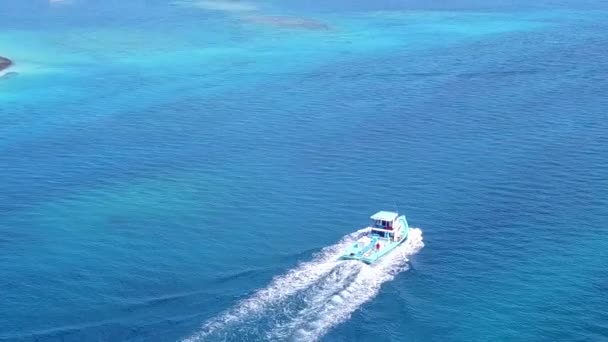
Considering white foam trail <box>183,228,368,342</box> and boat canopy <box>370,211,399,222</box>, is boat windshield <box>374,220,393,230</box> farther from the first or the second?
white foam trail <box>183,228,368,342</box>

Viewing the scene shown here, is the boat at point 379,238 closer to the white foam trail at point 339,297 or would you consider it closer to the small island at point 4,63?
the white foam trail at point 339,297

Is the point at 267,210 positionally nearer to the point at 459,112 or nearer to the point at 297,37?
the point at 459,112

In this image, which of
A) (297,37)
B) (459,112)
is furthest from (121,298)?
(297,37)

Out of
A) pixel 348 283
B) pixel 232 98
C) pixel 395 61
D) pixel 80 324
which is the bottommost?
pixel 80 324

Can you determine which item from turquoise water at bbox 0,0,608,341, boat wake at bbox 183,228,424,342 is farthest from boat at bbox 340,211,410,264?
turquoise water at bbox 0,0,608,341

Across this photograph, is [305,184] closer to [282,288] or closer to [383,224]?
[383,224]

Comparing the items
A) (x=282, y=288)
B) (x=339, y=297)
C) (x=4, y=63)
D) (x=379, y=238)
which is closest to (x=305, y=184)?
(x=379, y=238)

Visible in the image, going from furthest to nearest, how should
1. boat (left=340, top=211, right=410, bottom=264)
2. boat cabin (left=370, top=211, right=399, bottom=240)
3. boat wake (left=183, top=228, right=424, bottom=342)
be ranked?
boat cabin (left=370, top=211, right=399, bottom=240) < boat (left=340, top=211, right=410, bottom=264) < boat wake (left=183, top=228, right=424, bottom=342)
